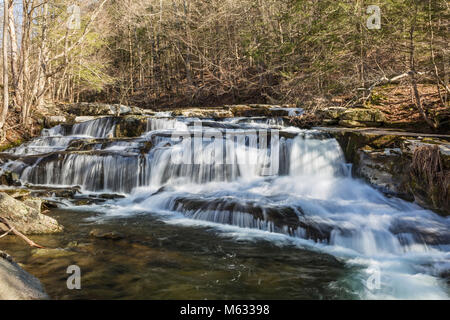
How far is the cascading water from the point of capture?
5.05 m

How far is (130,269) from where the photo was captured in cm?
412

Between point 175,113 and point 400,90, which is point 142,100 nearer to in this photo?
point 175,113

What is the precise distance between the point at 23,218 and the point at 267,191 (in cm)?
511

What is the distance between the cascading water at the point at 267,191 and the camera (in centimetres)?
505

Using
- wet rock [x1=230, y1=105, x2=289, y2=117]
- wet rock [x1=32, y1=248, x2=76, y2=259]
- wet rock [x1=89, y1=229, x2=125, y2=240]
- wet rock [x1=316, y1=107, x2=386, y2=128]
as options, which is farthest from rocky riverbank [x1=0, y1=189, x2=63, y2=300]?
wet rock [x1=230, y1=105, x2=289, y2=117]

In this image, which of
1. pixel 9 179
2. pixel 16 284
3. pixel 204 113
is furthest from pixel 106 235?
pixel 204 113

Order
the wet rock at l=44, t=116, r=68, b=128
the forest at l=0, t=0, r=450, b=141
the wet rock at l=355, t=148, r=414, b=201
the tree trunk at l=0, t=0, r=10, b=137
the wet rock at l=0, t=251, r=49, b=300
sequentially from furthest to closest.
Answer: the wet rock at l=44, t=116, r=68, b=128
the tree trunk at l=0, t=0, r=10, b=137
the forest at l=0, t=0, r=450, b=141
the wet rock at l=355, t=148, r=414, b=201
the wet rock at l=0, t=251, r=49, b=300

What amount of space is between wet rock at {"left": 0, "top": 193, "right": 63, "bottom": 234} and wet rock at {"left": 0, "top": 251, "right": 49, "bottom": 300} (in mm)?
1893

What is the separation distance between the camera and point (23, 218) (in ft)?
17.6

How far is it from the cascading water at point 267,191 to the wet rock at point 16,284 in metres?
3.28

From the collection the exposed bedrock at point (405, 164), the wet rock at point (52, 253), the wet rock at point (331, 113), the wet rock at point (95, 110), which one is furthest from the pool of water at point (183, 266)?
the wet rock at point (95, 110)

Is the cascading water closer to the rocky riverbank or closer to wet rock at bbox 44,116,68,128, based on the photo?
A: the rocky riverbank

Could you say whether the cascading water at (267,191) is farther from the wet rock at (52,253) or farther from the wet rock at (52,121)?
the wet rock at (52,253)
